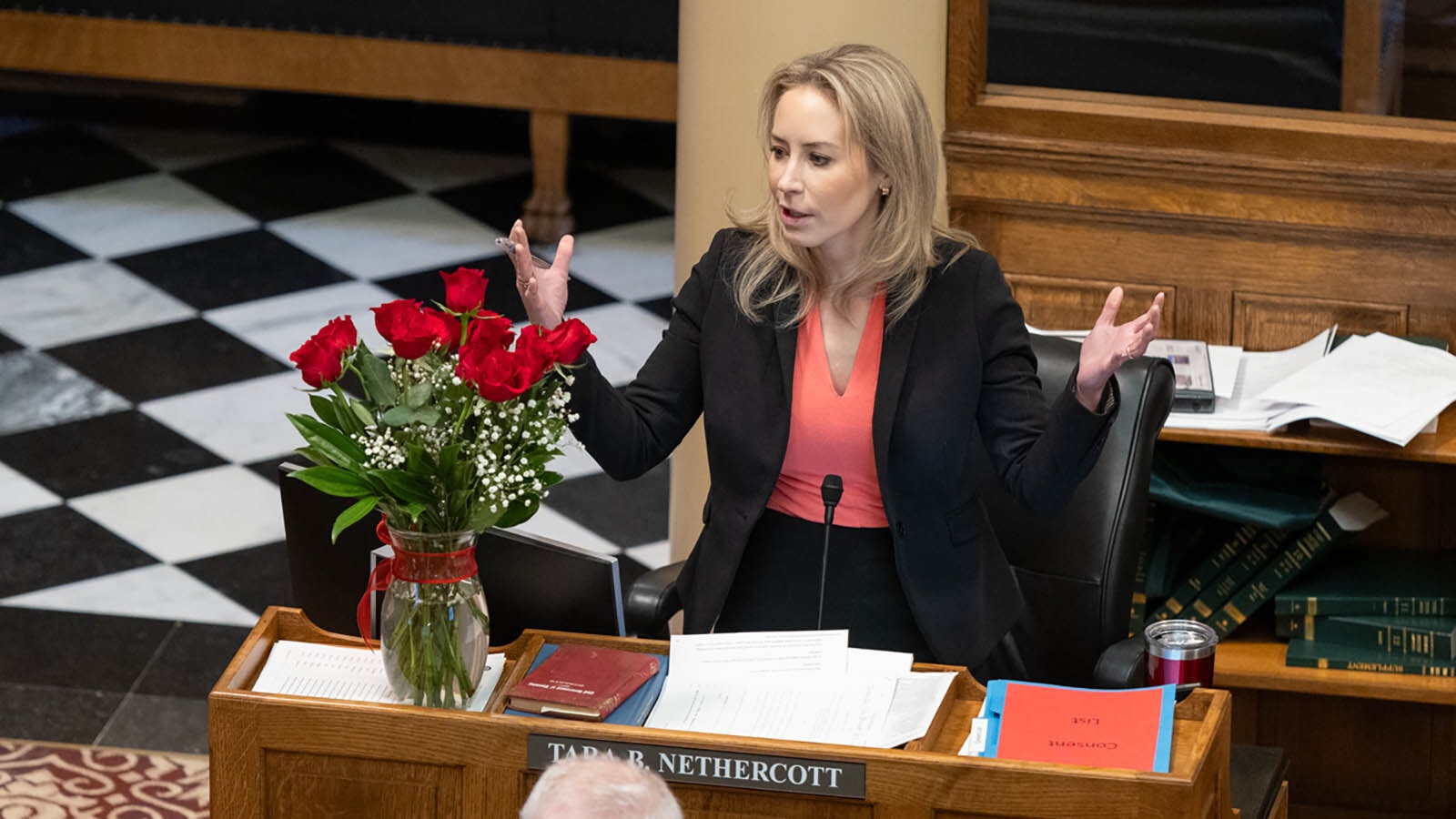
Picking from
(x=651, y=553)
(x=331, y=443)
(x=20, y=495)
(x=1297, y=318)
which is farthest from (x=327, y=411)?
(x=20, y=495)

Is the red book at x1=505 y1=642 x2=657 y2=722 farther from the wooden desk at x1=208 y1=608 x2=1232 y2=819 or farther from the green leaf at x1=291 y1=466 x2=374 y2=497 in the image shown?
the green leaf at x1=291 y1=466 x2=374 y2=497

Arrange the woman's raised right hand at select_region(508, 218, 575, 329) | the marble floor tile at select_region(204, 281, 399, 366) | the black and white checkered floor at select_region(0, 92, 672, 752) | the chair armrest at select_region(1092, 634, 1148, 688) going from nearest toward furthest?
the woman's raised right hand at select_region(508, 218, 575, 329) < the chair armrest at select_region(1092, 634, 1148, 688) < the black and white checkered floor at select_region(0, 92, 672, 752) < the marble floor tile at select_region(204, 281, 399, 366)

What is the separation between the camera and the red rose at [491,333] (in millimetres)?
2094

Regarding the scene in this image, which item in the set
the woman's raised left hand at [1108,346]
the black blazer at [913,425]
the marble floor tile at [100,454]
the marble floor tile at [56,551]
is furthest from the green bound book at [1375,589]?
the marble floor tile at [100,454]

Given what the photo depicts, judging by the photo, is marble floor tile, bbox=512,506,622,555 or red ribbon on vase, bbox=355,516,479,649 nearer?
red ribbon on vase, bbox=355,516,479,649

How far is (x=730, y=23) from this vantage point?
3674mm

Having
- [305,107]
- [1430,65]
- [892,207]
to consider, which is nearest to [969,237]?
[892,207]

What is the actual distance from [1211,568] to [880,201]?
1.15 metres

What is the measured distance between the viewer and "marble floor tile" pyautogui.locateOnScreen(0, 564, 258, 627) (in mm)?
4402

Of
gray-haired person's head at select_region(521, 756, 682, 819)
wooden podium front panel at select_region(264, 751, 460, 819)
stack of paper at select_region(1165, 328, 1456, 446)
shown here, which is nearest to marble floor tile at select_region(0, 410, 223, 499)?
stack of paper at select_region(1165, 328, 1456, 446)

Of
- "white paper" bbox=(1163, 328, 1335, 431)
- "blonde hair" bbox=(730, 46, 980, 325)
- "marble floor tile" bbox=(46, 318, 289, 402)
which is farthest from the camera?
"marble floor tile" bbox=(46, 318, 289, 402)

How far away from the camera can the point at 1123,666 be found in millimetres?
2846

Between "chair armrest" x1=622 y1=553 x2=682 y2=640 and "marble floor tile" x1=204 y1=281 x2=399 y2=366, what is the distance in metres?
2.68

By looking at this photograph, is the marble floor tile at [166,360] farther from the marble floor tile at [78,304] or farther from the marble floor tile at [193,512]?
the marble floor tile at [193,512]
